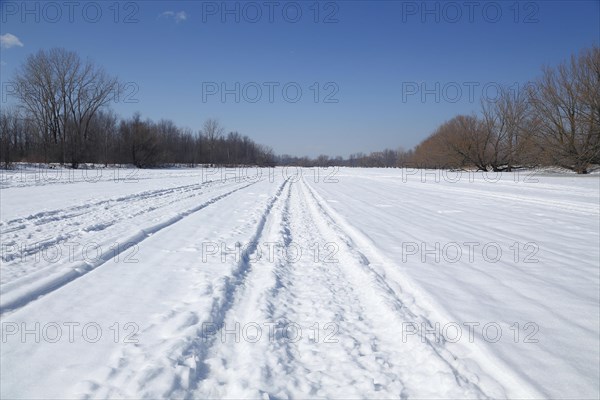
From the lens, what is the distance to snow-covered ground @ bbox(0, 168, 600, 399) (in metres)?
2.18

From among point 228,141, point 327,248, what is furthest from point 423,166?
point 228,141

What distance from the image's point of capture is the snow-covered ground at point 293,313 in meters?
2.18

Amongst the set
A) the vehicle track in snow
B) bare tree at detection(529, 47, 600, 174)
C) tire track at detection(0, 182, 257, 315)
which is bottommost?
the vehicle track in snow

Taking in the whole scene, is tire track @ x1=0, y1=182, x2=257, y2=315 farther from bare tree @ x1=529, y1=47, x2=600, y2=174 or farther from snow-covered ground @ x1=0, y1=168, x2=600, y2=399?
bare tree @ x1=529, y1=47, x2=600, y2=174

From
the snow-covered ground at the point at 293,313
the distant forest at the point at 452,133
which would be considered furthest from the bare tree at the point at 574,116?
the snow-covered ground at the point at 293,313

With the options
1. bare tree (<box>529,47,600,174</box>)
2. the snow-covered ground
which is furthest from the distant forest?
the snow-covered ground

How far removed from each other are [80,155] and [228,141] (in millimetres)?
64350

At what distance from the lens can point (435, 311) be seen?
3195mm

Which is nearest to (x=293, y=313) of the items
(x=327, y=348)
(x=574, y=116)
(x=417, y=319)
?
(x=327, y=348)

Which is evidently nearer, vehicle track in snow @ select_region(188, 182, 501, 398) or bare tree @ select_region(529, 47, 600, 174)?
vehicle track in snow @ select_region(188, 182, 501, 398)

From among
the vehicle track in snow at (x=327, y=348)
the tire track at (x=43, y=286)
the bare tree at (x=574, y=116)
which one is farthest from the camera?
the bare tree at (x=574, y=116)

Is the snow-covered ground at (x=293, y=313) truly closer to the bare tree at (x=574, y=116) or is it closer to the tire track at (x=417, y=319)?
the tire track at (x=417, y=319)

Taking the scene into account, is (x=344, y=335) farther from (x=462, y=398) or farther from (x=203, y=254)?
(x=203, y=254)

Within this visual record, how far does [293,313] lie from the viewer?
10.3 ft
